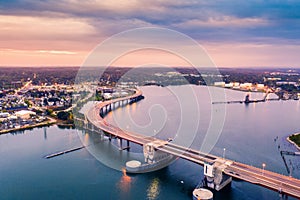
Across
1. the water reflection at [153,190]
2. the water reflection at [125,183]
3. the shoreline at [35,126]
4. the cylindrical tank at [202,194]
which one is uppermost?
the shoreline at [35,126]

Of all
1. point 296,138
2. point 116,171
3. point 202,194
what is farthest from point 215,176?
point 296,138

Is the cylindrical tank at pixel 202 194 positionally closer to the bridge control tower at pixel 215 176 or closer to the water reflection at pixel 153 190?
the bridge control tower at pixel 215 176

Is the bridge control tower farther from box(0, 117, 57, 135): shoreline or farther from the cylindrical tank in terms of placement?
box(0, 117, 57, 135): shoreline

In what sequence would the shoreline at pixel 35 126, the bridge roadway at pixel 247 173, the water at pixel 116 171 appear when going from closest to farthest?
1. the bridge roadway at pixel 247 173
2. the water at pixel 116 171
3. the shoreline at pixel 35 126

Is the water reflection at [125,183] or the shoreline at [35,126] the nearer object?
the water reflection at [125,183]

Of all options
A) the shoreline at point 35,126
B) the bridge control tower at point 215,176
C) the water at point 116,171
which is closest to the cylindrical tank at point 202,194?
the water at point 116,171

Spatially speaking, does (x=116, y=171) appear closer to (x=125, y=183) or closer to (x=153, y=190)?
(x=125, y=183)
